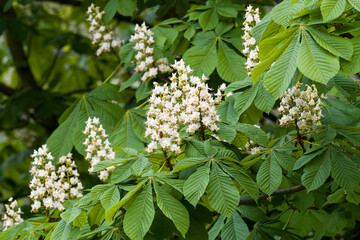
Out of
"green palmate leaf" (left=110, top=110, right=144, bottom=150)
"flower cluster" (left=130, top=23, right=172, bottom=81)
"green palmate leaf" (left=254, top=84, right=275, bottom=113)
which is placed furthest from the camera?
"flower cluster" (left=130, top=23, right=172, bottom=81)

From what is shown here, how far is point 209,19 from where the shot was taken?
10.5 ft

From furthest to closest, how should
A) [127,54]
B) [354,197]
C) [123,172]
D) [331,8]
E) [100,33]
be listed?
[100,33] < [127,54] < [354,197] < [123,172] < [331,8]

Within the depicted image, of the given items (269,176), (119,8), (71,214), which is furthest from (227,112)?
(119,8)

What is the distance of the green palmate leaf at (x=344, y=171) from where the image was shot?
6.40 ft

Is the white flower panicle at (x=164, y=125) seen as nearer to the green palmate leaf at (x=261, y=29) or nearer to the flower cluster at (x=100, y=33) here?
the green palmate leaf at (x=261, y=29)

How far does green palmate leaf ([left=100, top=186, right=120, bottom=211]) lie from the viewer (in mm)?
1886

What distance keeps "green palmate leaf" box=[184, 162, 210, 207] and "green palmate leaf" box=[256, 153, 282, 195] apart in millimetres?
298

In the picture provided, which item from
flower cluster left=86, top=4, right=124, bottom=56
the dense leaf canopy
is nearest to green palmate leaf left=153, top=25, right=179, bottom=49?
the dense leaf canopy

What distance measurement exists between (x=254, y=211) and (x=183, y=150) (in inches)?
30.1

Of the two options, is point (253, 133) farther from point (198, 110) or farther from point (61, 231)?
point (61, 231)

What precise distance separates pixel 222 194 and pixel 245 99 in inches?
25.6

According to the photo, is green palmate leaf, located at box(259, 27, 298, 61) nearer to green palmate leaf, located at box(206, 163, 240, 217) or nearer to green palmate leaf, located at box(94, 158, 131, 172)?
green palmate leaf, located at box(206, 163, 240, 217)

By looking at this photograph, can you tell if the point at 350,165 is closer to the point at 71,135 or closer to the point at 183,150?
the point at 183,150

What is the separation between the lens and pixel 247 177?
6.26 feet
